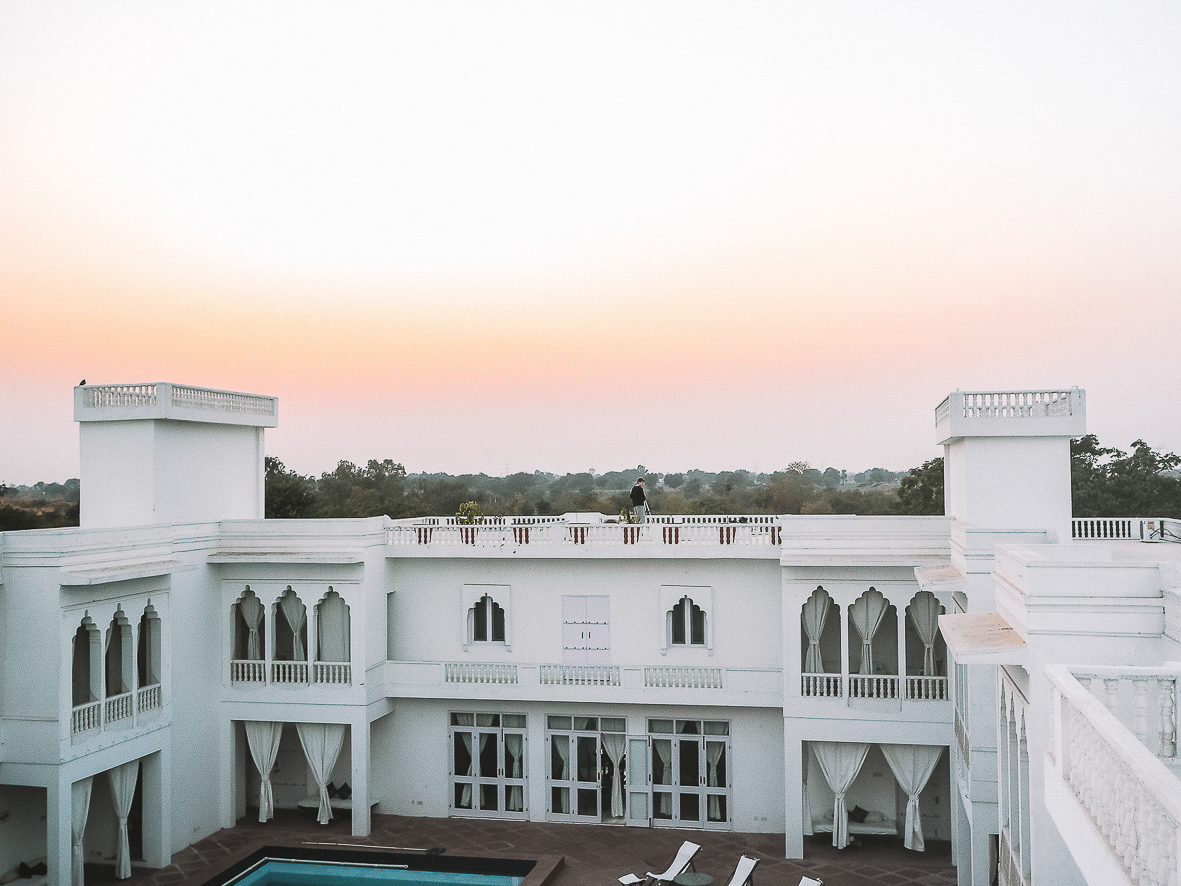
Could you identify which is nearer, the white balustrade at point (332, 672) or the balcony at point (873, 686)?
the balcony at point (873, 686)

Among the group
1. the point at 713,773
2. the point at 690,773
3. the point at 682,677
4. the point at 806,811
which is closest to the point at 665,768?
the point at 690,773

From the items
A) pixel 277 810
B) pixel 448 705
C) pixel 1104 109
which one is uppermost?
pixel 1104 109

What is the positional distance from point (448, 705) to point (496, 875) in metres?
3.31

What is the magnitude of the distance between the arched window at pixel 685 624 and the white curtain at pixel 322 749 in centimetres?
584

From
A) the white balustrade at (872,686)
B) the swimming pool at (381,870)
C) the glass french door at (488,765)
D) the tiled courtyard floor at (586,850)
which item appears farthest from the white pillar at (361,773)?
the white balustrade at (872,686)

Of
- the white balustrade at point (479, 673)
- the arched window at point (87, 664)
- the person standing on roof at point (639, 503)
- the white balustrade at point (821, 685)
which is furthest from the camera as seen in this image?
the person standing on roof at point (639, 503)

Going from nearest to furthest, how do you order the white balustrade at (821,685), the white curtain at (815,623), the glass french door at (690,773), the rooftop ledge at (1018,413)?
the rooftop ledge at (1018,413) < the white balustrade at (821,685) < the white curtain at (815,623) < the glass french door at (690,773)

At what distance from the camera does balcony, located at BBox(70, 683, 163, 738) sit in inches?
499

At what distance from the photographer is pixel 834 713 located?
1405cm

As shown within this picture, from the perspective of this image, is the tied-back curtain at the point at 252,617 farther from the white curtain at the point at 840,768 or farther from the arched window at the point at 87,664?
the white curtain at the point at 840,768

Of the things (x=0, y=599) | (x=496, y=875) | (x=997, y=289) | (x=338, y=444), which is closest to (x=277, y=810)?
(x=496, y=875)

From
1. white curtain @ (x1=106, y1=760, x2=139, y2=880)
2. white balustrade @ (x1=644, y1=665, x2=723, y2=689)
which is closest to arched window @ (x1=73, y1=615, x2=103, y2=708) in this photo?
white curtain @ (x1=106, y1=760, x2=139, y2=880)

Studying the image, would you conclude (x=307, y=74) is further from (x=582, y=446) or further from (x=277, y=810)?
(x=582, y=446)

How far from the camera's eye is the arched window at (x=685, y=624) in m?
15.7
